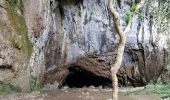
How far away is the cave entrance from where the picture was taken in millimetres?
17906

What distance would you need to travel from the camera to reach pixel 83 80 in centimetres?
1895

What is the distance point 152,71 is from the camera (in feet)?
56.2

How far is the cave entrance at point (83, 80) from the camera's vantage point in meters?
17.9

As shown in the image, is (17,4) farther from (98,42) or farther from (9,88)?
(98,42)

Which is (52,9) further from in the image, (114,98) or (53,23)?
(114,98)

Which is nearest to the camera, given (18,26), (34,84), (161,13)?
(18,26)

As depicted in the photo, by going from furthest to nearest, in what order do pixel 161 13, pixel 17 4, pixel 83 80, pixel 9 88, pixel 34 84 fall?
pixel 83 80
pixel 161 13
pixel 34 84
pixel 17 4
pixel 9 88

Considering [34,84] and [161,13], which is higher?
[161,13]

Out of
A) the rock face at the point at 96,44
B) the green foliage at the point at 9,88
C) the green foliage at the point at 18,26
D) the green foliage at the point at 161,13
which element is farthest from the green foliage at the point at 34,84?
the green foliage at the point at 161,13

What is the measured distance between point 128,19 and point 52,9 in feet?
28.5

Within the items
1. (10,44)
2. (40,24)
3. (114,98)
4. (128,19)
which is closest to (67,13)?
(40,24)

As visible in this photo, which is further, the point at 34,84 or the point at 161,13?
the point at 161,13

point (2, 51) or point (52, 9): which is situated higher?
point (52, 9)

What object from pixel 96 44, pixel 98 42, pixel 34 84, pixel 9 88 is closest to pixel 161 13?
pixel 98 42
